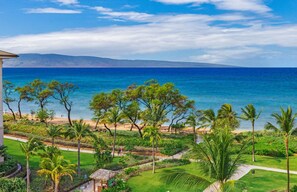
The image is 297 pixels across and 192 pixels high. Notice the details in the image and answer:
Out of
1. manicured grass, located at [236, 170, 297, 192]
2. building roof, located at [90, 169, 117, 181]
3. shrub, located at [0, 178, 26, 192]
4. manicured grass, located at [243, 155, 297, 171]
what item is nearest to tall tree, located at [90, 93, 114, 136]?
manicured grass, located at [243, 155, 297, 171]

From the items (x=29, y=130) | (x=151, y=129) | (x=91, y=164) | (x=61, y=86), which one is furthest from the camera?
(x=61, y=86)

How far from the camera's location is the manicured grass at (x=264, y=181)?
88.8ft

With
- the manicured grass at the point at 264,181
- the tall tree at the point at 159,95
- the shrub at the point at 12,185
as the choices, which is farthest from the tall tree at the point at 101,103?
the shrub at the point at 12,185

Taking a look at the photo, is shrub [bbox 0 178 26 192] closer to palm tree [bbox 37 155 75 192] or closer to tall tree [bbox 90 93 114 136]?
palm tree [bbox 37 155 75 192]

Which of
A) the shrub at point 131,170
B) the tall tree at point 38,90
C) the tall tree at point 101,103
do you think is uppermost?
the tall tree at point 38,90

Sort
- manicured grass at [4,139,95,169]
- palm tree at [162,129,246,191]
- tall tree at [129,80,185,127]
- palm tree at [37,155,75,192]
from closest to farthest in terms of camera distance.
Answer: palm tree at [162,129,246,191] → palm tree at [37,155,75,192] → manicured grass at [4,139,95,169] → tall tree at [129,80,185,127]

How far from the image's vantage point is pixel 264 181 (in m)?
29.2

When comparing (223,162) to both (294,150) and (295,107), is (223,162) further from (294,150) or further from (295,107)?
(295,107)

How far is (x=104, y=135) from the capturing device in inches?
1810

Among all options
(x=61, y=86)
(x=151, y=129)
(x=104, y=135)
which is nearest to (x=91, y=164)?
(x=151, y=129)

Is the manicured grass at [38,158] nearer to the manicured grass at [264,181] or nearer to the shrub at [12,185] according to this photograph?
the shrub at [12,185]

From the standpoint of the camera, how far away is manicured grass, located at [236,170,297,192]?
27062mm

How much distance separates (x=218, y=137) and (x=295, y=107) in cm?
7309

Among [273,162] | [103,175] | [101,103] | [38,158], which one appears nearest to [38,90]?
[101,103]
